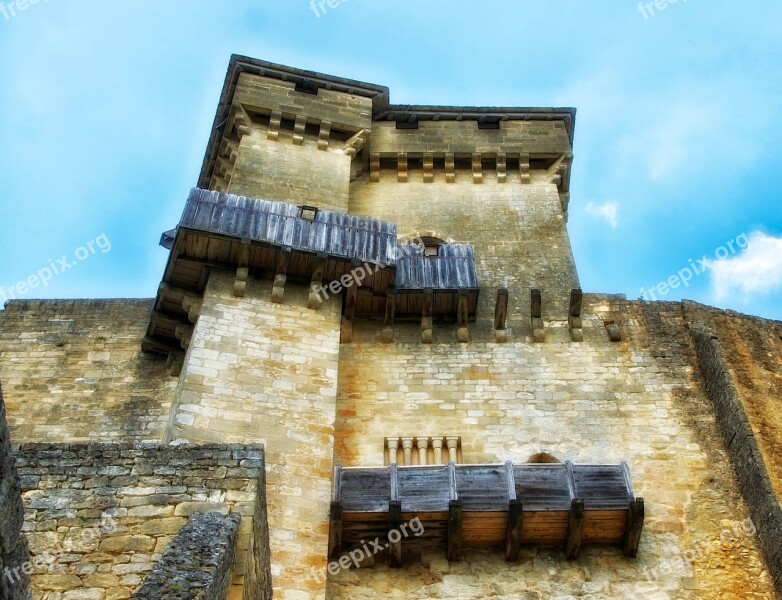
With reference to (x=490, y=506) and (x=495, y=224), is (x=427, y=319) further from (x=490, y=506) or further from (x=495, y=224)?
(x=490, y=506)

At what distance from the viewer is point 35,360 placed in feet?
49.0

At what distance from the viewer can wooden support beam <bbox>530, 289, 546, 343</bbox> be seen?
14922mm

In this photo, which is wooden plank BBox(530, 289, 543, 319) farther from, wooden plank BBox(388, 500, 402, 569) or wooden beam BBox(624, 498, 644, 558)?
wooden plank BBox(388, 500, 402, 569)

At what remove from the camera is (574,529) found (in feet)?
37.3

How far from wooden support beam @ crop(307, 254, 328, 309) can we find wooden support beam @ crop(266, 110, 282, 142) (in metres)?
5.12

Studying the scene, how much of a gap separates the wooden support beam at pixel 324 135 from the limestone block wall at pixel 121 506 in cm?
1196

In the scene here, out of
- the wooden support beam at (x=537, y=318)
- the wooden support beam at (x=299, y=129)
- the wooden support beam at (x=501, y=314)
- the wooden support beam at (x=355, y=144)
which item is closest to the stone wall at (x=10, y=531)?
the wooden support beam at (x=501, y=314)

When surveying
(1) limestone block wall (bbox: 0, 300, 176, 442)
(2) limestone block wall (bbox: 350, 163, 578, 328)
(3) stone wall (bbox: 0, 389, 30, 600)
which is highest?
(2) limestone block wall (bbox: 350, 163, 578, 328)

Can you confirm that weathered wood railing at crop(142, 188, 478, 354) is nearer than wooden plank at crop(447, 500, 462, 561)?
No

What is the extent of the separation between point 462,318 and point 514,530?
457 centimetres

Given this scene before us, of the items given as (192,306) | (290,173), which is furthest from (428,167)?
(192,306)

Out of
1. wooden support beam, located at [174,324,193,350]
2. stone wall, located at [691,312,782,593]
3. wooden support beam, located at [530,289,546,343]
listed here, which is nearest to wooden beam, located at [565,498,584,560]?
stone wall, located at [691,312,782,593]

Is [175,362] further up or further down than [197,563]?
further up

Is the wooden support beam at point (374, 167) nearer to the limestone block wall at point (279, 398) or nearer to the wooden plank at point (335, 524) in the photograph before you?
the limestone block wall at point (279, 398)
